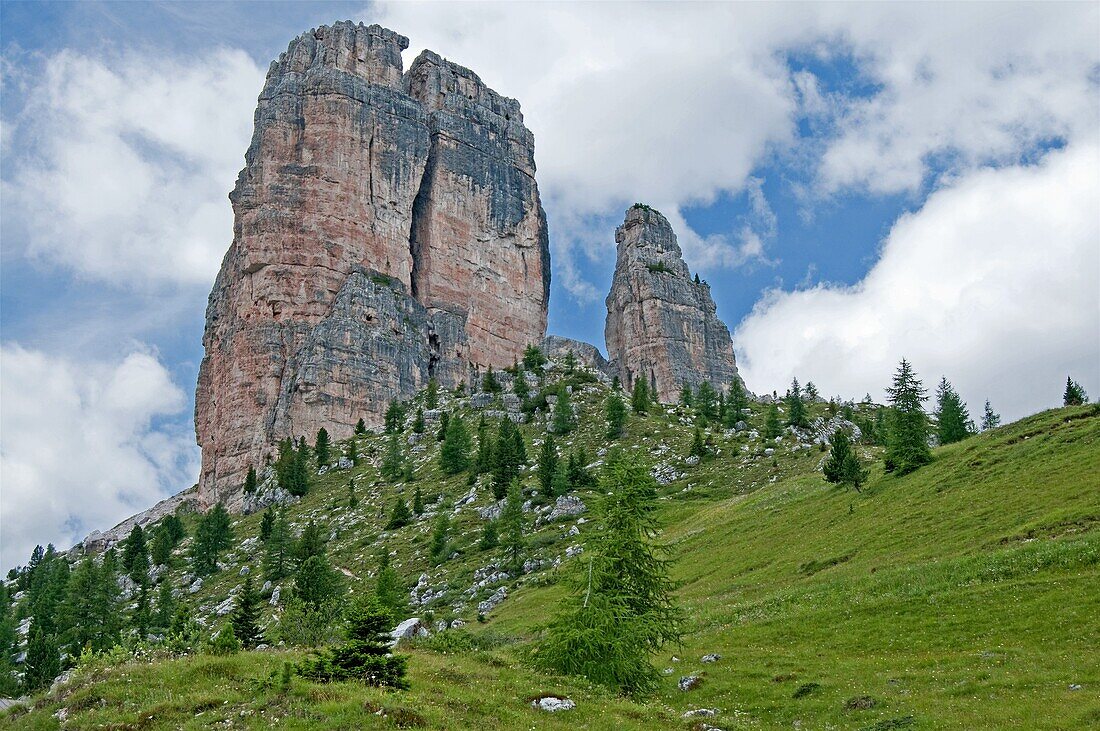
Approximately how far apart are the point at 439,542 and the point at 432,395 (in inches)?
3078

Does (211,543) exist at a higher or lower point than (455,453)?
lower

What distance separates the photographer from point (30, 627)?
283ft

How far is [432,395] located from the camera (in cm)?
15850

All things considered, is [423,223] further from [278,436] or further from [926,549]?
[926,549]

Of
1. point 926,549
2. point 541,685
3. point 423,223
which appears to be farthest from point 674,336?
point 541,685

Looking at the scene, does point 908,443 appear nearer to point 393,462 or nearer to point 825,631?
point 825,631

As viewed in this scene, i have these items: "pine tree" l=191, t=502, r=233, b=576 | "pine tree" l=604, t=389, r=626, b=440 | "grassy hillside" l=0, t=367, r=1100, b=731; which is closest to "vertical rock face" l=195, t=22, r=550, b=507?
A: "pine tree" l=191, t=502, r=233, b=576

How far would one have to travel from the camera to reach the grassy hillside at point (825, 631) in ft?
77.3

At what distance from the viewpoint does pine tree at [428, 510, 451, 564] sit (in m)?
80.3

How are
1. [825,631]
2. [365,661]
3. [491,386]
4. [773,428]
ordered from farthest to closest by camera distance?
[491,386] < [773,428] < [825,631] < [365,661]

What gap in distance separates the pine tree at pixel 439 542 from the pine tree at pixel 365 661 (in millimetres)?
54990

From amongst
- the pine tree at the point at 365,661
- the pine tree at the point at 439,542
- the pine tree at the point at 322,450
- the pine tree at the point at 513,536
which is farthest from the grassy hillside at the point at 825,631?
the pine tree at the point at 322,450

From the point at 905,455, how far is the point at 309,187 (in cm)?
13982

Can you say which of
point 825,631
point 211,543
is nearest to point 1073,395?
point 825,631
